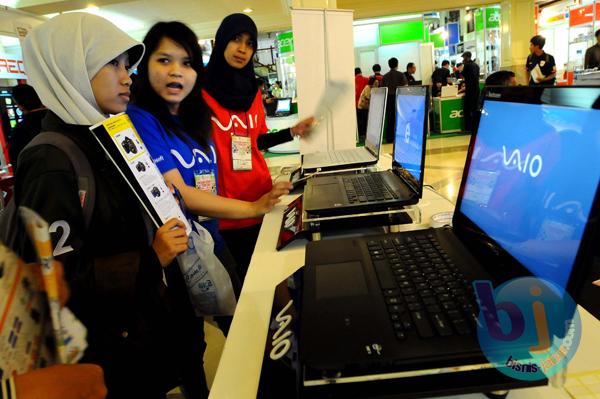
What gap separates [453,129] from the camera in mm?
8305

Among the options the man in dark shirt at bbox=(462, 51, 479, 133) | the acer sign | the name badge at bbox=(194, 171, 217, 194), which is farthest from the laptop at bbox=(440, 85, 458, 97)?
the name badge at bbox=(194, 171, 217, 194)

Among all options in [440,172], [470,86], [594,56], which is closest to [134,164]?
[440,172]

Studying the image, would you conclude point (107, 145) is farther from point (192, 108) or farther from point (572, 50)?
point (572, 50)

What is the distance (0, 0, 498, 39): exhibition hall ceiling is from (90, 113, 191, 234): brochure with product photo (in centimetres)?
719

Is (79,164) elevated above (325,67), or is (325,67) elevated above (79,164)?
(325,67)

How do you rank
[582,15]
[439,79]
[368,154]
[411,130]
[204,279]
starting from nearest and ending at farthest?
[204,279] < [411,130] < [368,154] < [439,79] < [582,15]

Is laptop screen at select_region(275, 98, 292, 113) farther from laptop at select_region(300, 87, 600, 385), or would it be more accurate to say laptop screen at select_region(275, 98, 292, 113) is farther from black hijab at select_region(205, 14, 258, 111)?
laptop at select_region(300, 87, 600, 385)

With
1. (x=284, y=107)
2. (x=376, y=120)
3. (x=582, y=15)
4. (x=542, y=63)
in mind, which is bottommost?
(x=376, y=120)

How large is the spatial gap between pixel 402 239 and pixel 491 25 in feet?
42.1

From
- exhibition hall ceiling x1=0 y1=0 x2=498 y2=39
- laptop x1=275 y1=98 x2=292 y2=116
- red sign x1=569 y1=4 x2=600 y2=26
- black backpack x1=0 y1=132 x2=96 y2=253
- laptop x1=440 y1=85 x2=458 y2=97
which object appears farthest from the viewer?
red sign x1=569 y1=4 x2=600 y2=26

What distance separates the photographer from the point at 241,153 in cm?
168

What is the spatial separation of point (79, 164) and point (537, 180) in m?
0.85

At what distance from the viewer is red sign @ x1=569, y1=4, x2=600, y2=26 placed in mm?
9522

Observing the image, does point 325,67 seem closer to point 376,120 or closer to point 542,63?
point 376,120
